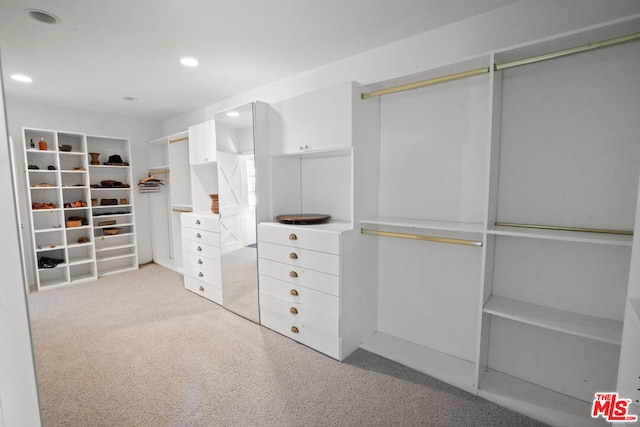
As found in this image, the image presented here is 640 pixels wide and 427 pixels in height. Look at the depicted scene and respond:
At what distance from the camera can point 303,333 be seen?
263 centimetres

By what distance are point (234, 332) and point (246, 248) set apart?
810 millimetres

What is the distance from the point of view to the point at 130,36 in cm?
229

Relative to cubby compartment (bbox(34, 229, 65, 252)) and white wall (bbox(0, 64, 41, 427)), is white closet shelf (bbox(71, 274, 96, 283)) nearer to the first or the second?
cubby compartment (bbox(34, 229, 65, 252))

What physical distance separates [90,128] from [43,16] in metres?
3.12

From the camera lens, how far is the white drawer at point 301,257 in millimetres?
2391

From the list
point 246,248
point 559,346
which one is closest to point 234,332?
point 246,248

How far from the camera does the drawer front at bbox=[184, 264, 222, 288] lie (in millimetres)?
3538

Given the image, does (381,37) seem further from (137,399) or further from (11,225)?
(137,399)

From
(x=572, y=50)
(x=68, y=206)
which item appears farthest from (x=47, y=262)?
(x=572, y=50)

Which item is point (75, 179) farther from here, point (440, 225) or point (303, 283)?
point (440, 225)

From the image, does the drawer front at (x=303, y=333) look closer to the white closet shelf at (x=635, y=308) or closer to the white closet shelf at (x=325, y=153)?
the white closet shelf at (x=325, y=153)

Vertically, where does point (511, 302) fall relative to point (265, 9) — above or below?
below

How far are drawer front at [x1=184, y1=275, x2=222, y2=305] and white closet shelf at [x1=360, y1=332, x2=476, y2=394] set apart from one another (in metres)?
1.85

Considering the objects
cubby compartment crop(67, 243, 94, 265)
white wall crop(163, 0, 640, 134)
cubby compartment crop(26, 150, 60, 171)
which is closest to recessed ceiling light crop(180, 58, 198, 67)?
white wall crop(163, 0, 640, 134)
